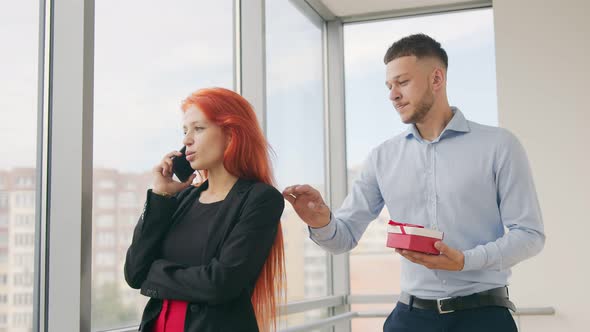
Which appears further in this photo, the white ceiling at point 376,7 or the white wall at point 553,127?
the white ceiling at point 376,7

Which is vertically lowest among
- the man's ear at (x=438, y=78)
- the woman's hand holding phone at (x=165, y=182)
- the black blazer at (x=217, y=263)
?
the black blazer at (x=217, y=263)

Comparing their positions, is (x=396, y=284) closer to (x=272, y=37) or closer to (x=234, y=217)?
(x=272, y=37)

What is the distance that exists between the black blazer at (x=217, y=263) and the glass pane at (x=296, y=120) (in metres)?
2.01

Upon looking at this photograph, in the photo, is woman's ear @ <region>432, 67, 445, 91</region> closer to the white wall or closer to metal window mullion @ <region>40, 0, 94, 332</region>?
metal window mullion @ <region>40, 0, 94, 332</region>

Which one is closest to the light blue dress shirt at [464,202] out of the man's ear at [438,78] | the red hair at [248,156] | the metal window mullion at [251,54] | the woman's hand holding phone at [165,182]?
the man's ear at [438,78]

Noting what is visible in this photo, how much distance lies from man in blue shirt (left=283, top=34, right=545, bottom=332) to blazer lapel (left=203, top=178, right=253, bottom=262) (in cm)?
33

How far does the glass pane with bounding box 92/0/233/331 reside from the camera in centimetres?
229

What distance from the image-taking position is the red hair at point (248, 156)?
1.79m

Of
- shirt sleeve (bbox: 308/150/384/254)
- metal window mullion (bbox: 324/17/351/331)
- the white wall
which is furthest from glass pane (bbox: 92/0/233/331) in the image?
the white wall

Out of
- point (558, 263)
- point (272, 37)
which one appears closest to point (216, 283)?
point (272, 37)

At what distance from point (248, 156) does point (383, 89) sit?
10.6 ft

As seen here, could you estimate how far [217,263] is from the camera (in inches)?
63.2

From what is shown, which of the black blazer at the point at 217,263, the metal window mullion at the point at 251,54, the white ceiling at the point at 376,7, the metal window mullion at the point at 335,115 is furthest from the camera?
the metal window mullion at the point at 335,115

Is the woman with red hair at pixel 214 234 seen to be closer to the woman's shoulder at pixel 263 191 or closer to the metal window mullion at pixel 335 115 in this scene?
the woman's shoulder at pixel 263 191
